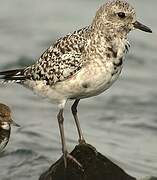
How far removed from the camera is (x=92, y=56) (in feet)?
37.3

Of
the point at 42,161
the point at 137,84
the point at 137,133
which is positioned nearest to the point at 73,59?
the point at 42,161

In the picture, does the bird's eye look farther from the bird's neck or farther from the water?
the water

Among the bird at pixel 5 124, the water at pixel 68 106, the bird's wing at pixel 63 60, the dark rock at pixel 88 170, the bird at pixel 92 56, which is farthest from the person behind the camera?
the water at pixel 68 106

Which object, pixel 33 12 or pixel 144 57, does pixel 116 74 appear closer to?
pixel 144 57

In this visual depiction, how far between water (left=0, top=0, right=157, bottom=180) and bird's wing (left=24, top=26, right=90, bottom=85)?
107 centimetres

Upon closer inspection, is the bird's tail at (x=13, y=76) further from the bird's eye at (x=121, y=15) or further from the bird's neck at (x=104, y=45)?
the bird's eye at (x=121, y=15)

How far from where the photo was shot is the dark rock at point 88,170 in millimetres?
10969

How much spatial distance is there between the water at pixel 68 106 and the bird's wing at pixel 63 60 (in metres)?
1.07

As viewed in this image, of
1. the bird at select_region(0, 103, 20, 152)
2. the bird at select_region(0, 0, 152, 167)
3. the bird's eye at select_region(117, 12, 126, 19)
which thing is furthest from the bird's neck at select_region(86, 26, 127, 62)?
the bird at select_region(0, 103, 20, 152)

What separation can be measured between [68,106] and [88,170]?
3736mm

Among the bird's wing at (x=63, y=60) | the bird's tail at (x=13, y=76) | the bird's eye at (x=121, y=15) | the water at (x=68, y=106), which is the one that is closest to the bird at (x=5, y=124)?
the water at (x=68, y=106)

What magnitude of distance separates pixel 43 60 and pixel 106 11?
101cm

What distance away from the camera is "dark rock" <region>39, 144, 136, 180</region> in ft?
36.0

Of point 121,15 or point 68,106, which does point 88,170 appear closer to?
point 121,15
